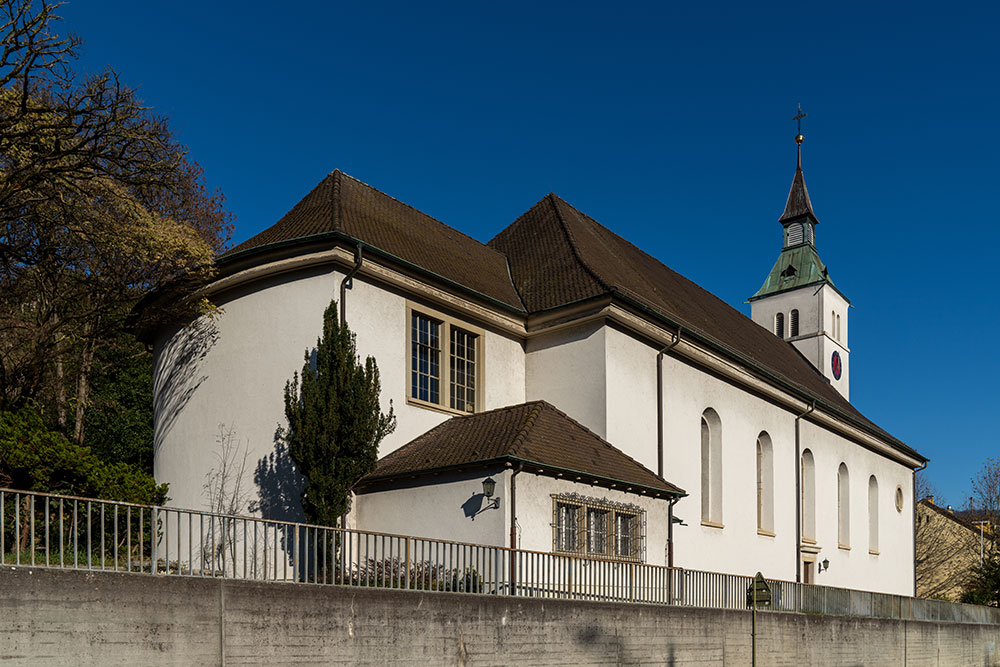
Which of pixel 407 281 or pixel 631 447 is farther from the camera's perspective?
pixel 631 447

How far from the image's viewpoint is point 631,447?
22.8m

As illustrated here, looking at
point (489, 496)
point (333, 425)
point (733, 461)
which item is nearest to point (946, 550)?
point (733, 461)

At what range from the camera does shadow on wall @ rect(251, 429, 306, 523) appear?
1886 cm

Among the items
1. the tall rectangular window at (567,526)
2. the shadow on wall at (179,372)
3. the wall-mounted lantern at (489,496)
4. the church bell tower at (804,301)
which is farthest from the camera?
the church bell tower at (804,301)

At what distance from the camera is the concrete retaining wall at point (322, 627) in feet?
30.4

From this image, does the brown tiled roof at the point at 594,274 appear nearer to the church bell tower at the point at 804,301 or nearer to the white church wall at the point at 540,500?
the white church wall at the point at 540,500

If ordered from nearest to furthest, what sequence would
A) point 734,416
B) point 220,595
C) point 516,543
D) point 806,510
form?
point 220,595 < point 516,543 < point 734,416 < point 806,510

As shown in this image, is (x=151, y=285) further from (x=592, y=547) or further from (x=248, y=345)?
(x=592, y=547)

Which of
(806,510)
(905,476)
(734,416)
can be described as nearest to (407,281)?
(734,416)

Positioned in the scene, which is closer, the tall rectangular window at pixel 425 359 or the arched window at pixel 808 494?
the tall rectangular window at pixel 425 359

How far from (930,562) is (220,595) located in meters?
66.5

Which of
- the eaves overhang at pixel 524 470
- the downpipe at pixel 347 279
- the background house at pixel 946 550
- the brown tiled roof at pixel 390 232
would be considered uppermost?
the brown tiled roof at pixel 390 232

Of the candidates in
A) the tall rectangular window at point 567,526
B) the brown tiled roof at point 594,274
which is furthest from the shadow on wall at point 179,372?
the tall rectangular window at point 567,526

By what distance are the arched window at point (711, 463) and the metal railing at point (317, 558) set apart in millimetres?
4630
